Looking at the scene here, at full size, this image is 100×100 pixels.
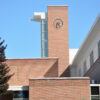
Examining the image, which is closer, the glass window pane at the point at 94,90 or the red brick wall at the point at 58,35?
the glass window pane at the point at 94,90

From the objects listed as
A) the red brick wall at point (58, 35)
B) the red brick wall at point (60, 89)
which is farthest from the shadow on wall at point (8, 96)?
the red brick wall at point (58, 35)

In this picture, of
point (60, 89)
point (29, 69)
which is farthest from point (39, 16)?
point (60, 89)

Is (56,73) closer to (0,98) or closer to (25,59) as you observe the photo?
(25,59)

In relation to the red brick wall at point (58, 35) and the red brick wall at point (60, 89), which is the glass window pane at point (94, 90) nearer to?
the red brick wall at point (60, 89)

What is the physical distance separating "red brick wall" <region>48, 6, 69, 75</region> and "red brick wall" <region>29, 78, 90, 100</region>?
30.6m

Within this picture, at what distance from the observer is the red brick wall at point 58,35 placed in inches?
2586

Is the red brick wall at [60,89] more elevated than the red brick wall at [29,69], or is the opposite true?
the red brick wall at [29,69]

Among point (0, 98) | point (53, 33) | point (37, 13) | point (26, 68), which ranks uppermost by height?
point (37, 13)

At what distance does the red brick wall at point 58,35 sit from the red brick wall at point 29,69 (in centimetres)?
850

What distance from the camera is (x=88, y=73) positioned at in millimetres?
50719

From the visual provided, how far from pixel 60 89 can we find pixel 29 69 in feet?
73.0

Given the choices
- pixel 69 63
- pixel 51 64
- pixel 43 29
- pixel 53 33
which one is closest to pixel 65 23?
pixel 53 33

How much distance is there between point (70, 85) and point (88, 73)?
57.4 ft

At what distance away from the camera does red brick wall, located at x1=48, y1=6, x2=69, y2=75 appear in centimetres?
6568
